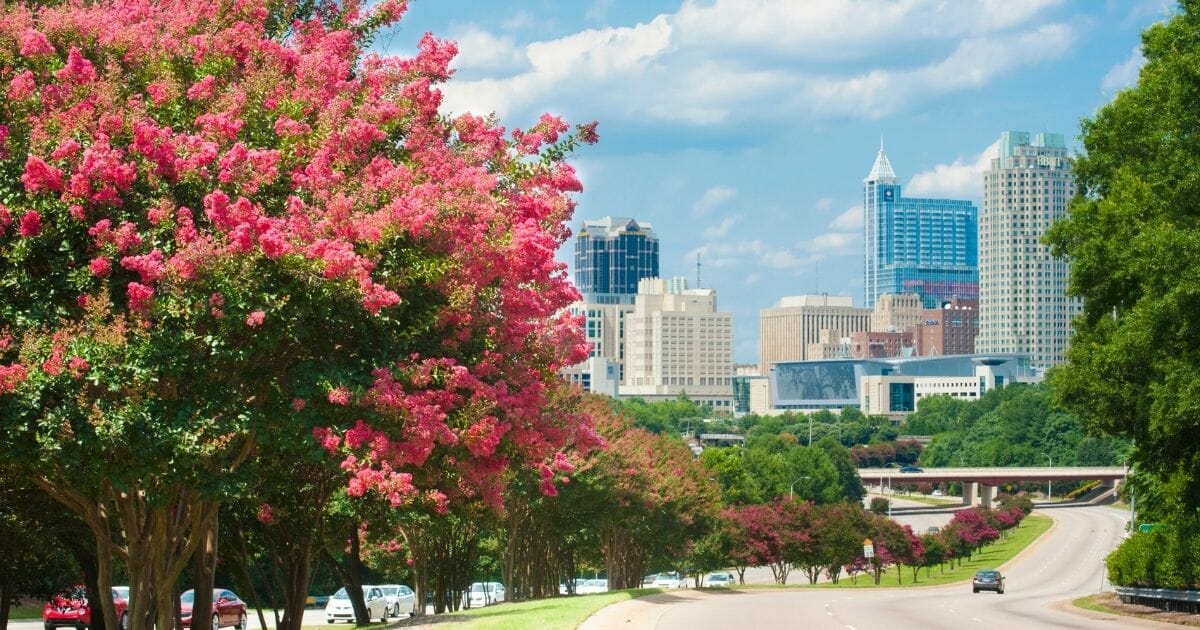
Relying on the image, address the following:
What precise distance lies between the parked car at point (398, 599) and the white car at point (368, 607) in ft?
1.52

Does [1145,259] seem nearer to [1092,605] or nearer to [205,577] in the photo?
[205,577]

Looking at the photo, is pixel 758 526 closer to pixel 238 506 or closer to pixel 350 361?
pixel 238 506

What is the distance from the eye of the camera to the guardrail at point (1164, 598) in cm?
3822

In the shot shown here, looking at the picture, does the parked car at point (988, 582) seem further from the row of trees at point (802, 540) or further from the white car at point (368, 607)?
the white car at point (368, 607)

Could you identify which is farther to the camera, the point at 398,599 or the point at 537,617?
the point at 398,599

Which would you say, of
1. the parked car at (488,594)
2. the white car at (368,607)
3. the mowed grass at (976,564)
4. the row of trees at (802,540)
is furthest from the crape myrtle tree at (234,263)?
the mowed grass at (976,564)

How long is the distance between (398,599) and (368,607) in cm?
274

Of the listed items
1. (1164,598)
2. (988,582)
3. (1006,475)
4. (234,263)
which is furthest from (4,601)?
(1006,475)

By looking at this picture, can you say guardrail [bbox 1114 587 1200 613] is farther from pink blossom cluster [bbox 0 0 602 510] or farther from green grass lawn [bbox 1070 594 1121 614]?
pink blossom cluster [bbox 0 0 602 510]

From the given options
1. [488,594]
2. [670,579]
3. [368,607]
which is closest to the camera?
[368,607]

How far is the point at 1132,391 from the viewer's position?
1224 inches

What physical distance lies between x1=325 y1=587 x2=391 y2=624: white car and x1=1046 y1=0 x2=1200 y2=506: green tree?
76.9 feet

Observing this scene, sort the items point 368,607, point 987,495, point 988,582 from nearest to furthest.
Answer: point 368,607 → point 988,582 → point 987,495

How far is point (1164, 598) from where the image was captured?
41.1m
